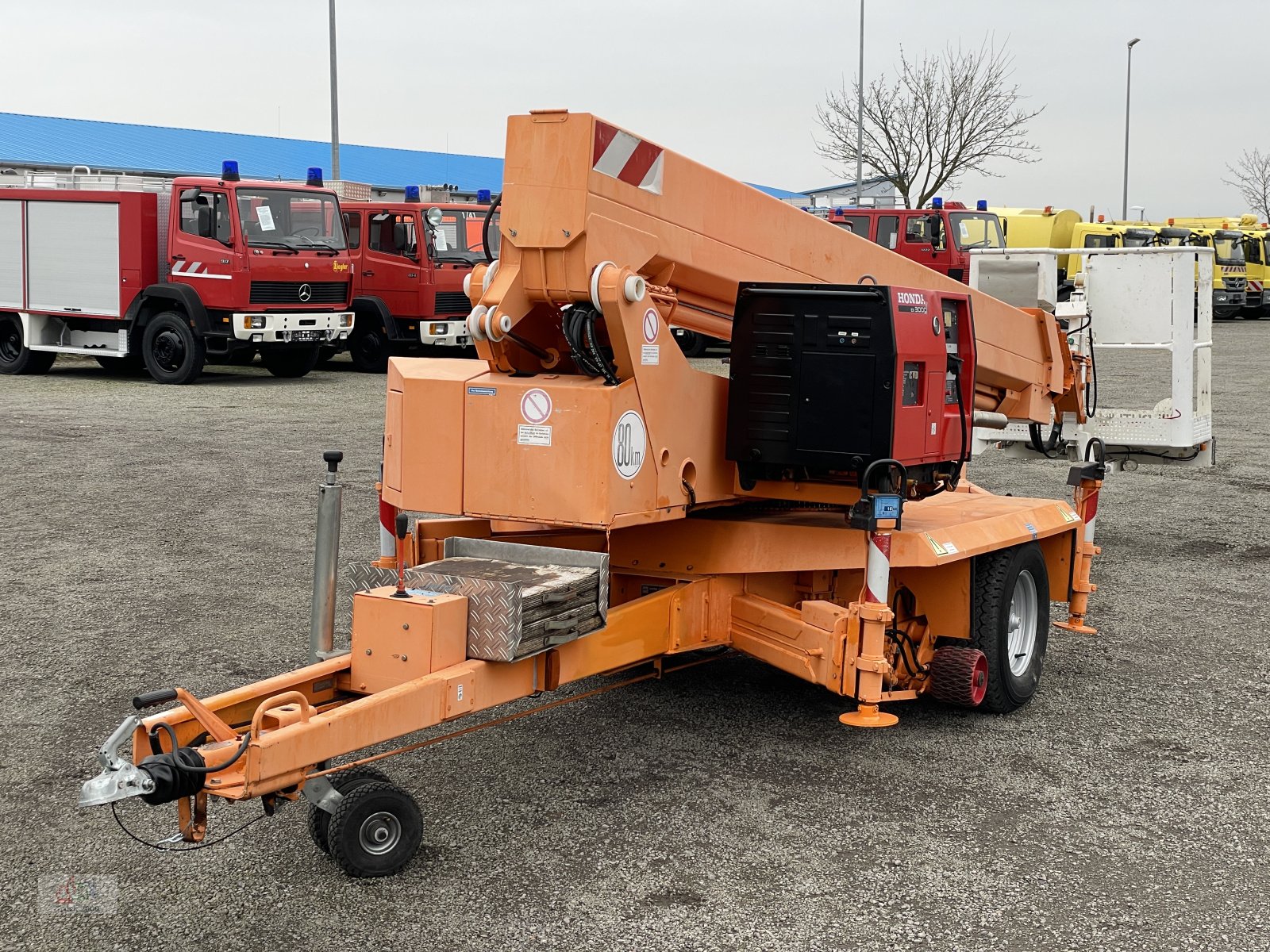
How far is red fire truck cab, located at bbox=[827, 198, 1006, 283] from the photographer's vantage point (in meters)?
23.6

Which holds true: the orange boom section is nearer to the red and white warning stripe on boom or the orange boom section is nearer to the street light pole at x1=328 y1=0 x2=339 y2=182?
the red and white warning stripe on boom

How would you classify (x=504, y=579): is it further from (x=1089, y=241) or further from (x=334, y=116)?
(x=1089, y=241)

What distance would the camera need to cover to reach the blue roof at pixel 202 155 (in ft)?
124

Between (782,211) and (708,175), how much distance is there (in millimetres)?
502

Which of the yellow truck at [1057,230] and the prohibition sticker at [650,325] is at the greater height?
the yellow truck at [1057,230]

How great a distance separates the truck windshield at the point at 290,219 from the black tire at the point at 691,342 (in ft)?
39.1

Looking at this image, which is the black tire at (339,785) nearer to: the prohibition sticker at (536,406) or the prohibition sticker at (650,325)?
the prohibition sticker at (536,406)

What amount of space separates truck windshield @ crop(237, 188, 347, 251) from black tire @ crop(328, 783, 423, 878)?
1495 cm

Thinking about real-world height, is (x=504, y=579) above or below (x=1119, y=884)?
above

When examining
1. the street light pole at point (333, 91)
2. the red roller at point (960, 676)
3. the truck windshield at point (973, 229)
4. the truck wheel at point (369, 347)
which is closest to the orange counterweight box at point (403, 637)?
the red roller at point (960, 676)

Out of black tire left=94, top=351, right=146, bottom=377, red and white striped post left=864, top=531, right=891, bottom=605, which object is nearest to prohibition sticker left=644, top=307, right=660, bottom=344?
red and white striped post left=864, top=531, right=891, bottom=605

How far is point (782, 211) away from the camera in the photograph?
5.75m

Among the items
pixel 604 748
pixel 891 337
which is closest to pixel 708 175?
pixel 891 337

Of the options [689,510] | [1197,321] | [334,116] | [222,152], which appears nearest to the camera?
[689,510]
